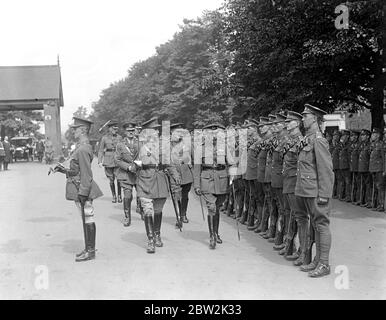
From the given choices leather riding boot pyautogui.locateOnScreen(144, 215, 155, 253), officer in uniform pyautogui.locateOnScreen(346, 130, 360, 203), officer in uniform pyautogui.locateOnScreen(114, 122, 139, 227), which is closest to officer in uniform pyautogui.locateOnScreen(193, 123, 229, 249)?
leather riding boot pyautogui.locateOnScreen(144, 215, 155, 253)

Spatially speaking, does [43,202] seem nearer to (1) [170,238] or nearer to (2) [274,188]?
(1) [170,238]

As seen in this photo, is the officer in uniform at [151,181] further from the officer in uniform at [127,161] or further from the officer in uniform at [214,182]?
the officer in uniform at [127,161]

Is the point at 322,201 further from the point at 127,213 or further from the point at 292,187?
the point at 127,213

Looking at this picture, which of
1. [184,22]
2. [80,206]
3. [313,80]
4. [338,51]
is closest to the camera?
[80,206]

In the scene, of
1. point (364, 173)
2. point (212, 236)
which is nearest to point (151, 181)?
point (212, 236)

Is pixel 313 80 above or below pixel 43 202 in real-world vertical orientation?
above

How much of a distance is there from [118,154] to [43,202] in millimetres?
4178

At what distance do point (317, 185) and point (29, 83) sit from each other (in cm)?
4265

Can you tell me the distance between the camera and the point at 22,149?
4162 centimetres

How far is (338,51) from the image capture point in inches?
523

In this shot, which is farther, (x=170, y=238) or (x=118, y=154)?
(x=118, y=154)

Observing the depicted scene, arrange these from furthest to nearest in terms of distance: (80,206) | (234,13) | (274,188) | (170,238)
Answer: (234,13) → (170,238) → (274,188) → (80,206)

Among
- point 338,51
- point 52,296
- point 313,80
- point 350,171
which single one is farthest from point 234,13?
point 52,296

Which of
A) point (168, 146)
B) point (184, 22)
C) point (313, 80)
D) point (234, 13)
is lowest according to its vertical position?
point (168, 146)
